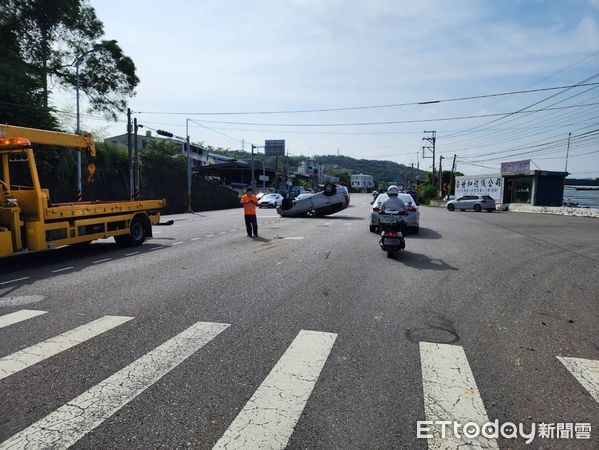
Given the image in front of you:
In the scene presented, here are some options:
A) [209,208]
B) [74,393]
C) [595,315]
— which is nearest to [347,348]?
[74,393]

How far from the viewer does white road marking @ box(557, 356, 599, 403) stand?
3545 millimetres

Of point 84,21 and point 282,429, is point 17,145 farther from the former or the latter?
point 84,21

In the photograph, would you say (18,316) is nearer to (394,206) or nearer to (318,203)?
(394,206)

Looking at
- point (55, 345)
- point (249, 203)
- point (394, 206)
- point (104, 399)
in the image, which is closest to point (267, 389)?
point (104, 399)

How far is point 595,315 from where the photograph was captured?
5.67 meters

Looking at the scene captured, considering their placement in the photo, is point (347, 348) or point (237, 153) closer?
point (347, 348)

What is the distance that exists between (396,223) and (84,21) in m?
33.5

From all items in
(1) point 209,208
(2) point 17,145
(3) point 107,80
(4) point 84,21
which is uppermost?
(4) point 84,21

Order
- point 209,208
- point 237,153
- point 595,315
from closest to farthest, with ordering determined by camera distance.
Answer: point 595,315
point 209,208
point 237,153

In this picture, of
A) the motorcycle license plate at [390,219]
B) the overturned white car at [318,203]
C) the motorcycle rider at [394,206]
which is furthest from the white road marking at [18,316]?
the overturned white car at [318,203]

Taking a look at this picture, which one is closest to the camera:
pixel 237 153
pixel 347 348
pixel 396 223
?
pixel 347 348

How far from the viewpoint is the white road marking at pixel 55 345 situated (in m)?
3.93
